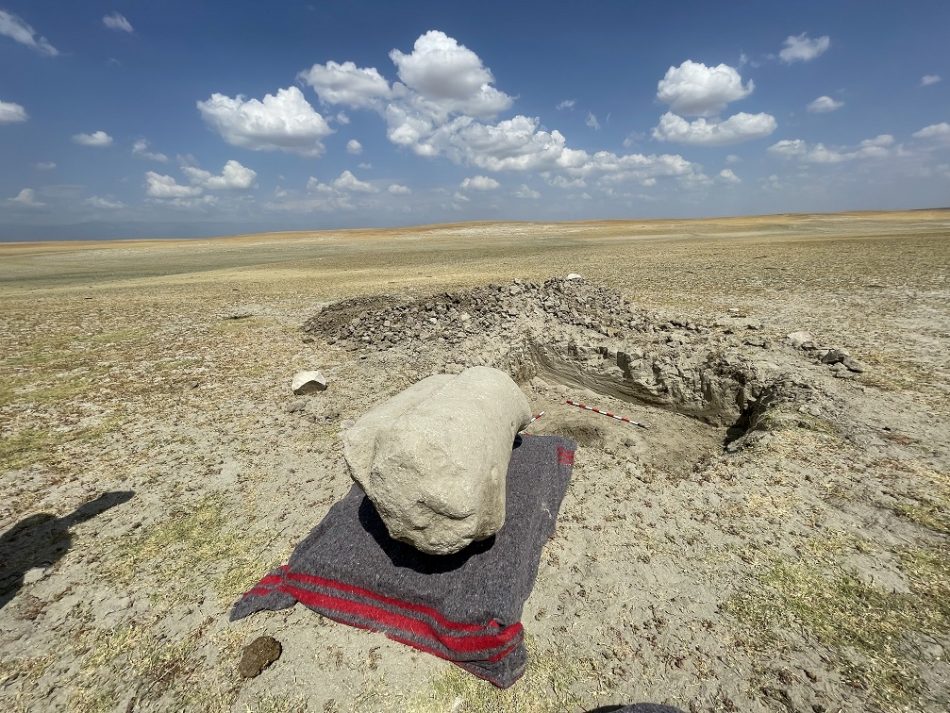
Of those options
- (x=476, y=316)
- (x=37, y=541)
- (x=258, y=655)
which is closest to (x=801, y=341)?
(x=476, y=316)

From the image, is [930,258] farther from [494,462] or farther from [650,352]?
[494,462]

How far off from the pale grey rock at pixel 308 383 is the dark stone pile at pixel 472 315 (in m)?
3.14

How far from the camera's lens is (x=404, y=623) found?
4.28 m

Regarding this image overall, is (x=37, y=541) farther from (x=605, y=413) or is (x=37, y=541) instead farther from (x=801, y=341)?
(x=801, y=341)

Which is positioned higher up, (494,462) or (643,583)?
(494,462)

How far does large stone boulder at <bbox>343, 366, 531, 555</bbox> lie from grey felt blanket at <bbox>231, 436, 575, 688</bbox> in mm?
437

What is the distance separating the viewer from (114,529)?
5.88 metres

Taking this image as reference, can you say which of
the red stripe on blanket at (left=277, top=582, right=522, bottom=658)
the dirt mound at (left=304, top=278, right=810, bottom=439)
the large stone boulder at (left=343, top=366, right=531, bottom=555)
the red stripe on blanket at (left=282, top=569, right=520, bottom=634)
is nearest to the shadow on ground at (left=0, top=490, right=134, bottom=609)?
the red stripe on blanket at (left=282, top=569, right=520, bottom=634)

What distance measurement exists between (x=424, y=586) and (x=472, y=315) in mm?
10995

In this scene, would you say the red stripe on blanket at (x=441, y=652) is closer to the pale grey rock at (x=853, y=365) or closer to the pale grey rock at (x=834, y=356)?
the pale grey rock at (x=853, y=365)

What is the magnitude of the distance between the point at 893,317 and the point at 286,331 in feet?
68.6

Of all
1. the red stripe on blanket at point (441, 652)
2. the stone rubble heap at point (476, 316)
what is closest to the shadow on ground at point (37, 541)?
the red stripe on blanket at point (441, 652)

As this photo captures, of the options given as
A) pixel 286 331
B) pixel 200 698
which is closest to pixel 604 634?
pixel 200 698

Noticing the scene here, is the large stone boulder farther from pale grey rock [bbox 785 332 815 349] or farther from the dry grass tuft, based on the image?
pale grey rock [bbox 785 332 815 349]
